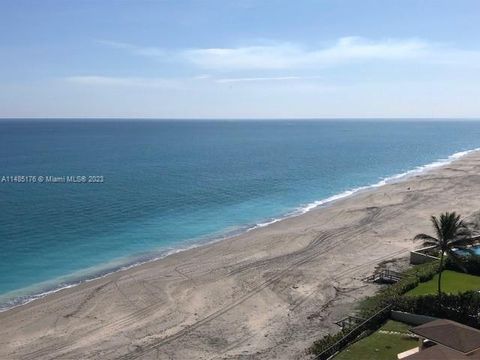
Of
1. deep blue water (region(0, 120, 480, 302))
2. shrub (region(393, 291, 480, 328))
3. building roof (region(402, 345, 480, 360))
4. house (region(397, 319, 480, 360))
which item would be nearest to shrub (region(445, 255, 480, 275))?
shrub (region(393, 291, 480, 328))

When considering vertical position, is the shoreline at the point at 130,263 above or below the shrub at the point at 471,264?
below

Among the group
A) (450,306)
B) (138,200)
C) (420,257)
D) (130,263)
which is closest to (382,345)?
(450,306)

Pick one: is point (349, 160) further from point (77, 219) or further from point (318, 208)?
point (77, 219)

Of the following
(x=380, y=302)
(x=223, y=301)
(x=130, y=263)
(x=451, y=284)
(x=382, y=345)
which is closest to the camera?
(x=382, y=345)

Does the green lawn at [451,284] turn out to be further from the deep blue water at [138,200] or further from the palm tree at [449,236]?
the deep blue water at [138,200]

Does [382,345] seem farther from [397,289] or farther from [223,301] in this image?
[223,301]

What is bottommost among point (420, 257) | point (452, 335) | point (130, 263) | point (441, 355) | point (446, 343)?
point (130, 263)

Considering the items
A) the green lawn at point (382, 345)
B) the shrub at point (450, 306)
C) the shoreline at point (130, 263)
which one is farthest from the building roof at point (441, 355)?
the shoreline at point (130, 263)

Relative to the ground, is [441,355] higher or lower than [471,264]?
higher
